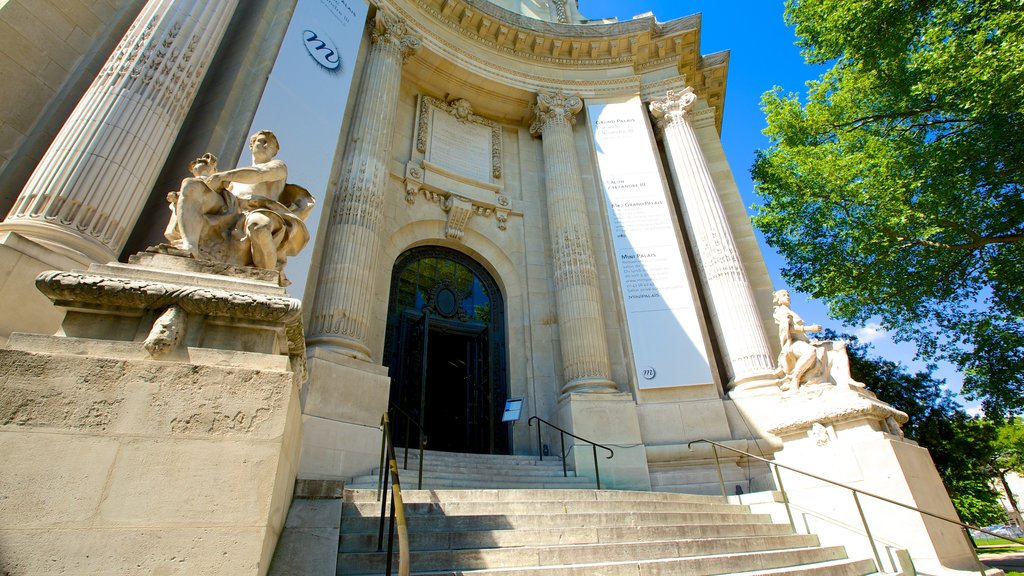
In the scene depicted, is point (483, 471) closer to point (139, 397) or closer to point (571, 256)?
point (571, 256)

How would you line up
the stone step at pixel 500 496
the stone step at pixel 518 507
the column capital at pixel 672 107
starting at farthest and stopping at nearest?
1. the column capital at pixel 672 107
2. the stone step at pixel 500 496
3. the stone step at pixel 518 507

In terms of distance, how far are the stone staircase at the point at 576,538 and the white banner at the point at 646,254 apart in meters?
4.26

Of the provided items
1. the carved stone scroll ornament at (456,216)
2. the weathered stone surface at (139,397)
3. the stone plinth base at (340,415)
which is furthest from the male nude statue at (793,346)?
the weathered stone surface at (139,397)

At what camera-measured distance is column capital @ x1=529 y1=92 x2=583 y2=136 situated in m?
14.1

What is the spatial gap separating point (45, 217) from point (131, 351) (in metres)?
4.17

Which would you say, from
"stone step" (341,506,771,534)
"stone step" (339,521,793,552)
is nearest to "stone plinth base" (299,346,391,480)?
"stone step" (341,506,771,534)

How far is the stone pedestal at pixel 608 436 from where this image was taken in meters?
8.77

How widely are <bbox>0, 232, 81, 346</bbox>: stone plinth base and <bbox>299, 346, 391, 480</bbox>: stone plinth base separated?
3.05m

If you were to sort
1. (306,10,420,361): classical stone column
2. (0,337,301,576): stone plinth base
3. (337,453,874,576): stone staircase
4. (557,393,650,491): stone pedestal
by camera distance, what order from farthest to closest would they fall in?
(557,393,650,491): stone pedestal → (306,10,420,361): classical stone column → (337,453,874,576): stone staircase → (0,337,301,576): stone plinth base

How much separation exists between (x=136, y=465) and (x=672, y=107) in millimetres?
14958

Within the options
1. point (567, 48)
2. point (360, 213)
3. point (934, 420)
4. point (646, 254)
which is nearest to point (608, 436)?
point (646, 254)

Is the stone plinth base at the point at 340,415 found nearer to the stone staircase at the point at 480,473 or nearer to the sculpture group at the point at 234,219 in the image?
the stone staircase at the point at 480,473

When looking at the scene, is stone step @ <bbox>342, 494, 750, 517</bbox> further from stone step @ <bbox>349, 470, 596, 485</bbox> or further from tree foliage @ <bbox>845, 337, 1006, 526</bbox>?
tree foliage @ <bbox>845, 337, 1006, 526</bbox>

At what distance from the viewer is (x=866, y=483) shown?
19.7 feet
